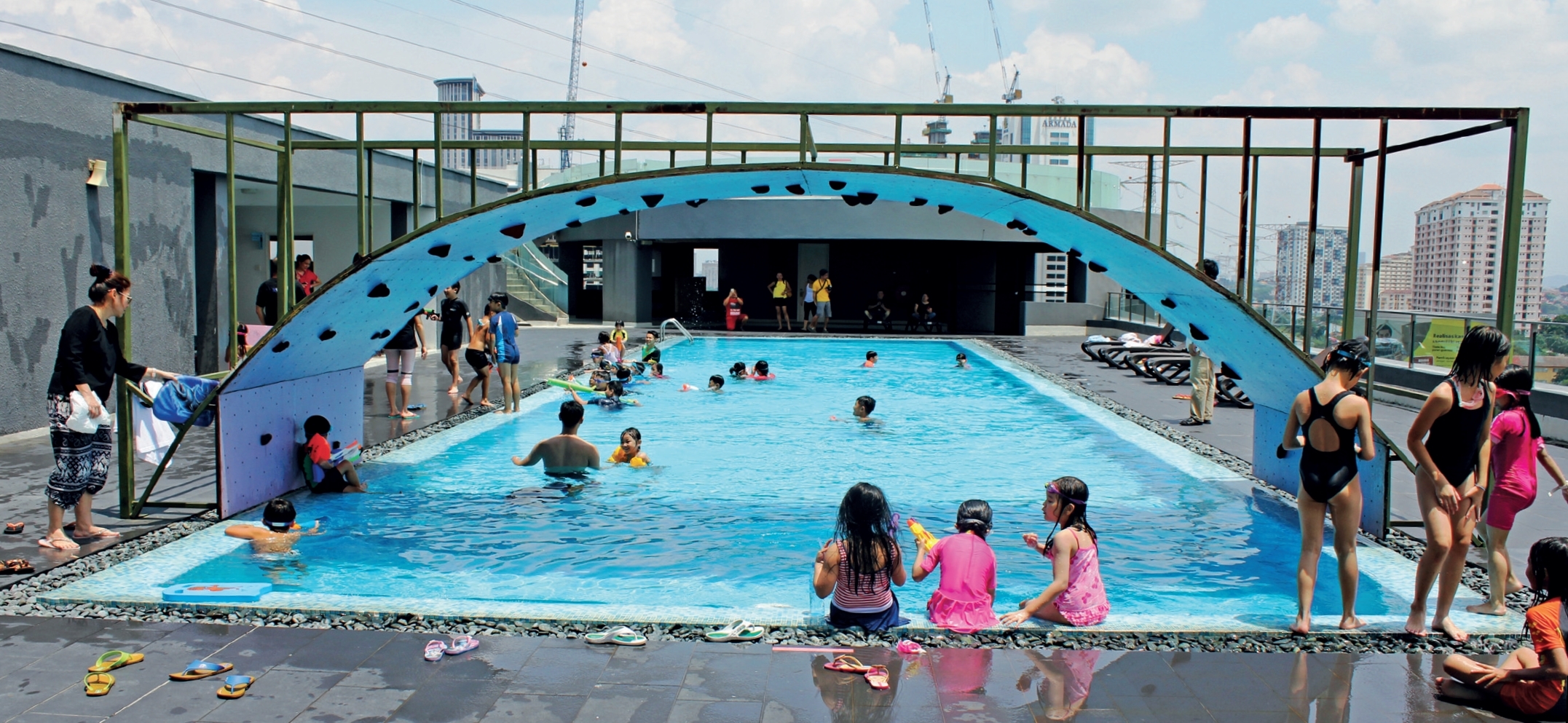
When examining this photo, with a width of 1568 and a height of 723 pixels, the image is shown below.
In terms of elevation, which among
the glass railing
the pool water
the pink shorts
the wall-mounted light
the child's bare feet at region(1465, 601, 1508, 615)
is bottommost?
the pool water

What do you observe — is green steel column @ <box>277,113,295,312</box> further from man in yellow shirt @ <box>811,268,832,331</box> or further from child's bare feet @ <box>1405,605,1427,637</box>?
man in yellow shirt @ <box>811,268,832,331</box>

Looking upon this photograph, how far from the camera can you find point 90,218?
13.1 m

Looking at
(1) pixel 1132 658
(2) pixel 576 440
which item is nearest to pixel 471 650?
(1) pixel 1132 658

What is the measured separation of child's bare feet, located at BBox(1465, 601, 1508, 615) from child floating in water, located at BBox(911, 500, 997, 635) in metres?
2.97

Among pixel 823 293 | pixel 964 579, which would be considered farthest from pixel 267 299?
pixel 823 293

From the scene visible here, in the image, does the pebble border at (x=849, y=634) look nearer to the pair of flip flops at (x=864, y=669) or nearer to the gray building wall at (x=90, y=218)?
the pair of flip flops at (x=864, y=669)

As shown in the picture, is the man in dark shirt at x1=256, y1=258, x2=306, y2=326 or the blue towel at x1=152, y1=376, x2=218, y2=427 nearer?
the blue towel at x1=152, y1=376, x2=218, y2=427

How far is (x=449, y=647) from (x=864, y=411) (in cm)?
1027

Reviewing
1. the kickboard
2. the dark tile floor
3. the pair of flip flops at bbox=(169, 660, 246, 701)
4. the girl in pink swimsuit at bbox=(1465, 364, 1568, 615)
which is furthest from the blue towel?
the girl in pink swimsuit at bbox=(1465, 364, 1568, 615)

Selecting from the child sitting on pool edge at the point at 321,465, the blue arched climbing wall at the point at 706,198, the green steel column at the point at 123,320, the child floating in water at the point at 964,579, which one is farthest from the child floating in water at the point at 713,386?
the child floating in water at the point at 964,579

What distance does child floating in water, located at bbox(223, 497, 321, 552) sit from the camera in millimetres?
7836

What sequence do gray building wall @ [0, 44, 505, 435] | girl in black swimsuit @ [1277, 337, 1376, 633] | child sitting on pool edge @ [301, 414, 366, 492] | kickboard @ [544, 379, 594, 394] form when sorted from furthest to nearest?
kickboard @ [544, 379, 594, 394], gray building wall @ [0, 44, 505, 435], child sitting on pool edge @ [301, 414, 366, 492], girl in black swimsuit @ [1277, 337, 1376, 633]

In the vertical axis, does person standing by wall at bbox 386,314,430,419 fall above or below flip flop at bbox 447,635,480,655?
above

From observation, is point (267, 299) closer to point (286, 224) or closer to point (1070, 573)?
point (286, 224)
